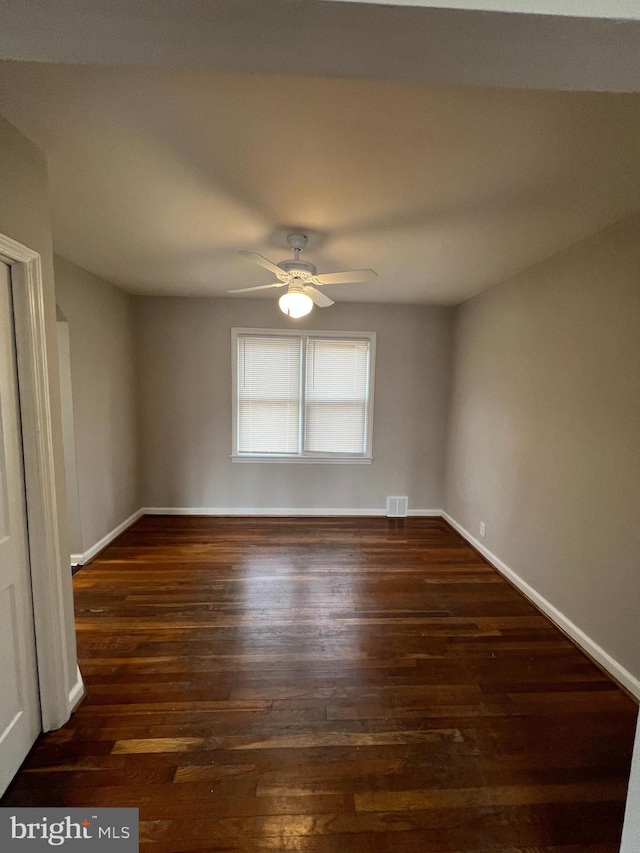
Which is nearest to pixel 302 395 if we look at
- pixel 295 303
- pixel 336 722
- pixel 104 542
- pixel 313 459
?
pixel 313 459

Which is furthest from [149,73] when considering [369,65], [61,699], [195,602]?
[195,602]

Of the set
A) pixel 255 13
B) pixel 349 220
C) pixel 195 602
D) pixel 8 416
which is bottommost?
pixel 195 602

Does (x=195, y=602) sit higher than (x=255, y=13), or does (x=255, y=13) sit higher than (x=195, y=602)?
(x=255, y=13)

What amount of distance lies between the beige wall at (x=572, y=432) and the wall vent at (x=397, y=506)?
3.55 ft

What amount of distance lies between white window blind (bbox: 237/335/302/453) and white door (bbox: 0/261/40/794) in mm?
2850

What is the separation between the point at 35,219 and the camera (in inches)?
56.9

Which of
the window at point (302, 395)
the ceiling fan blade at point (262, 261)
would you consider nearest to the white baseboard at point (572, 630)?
the window at point (302, 395)

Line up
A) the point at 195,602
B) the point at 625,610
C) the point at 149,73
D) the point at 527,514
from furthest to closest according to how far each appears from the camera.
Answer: the point at 527,514 → the point at 195,602 → the point at 625,610 → the point at 149,73

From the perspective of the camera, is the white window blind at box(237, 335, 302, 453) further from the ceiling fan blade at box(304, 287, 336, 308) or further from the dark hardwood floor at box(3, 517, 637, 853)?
the dark hardwood floor at box(3, 517, 637, 853)

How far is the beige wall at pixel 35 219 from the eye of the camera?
1.32 metres

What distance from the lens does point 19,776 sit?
143 cm

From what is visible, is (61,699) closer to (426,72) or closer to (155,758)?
(155,758)

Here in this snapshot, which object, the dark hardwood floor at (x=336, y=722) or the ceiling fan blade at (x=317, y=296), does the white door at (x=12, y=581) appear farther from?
the ceiling fan blade at (x=317, y=296)

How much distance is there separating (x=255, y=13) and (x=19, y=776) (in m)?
2.50
